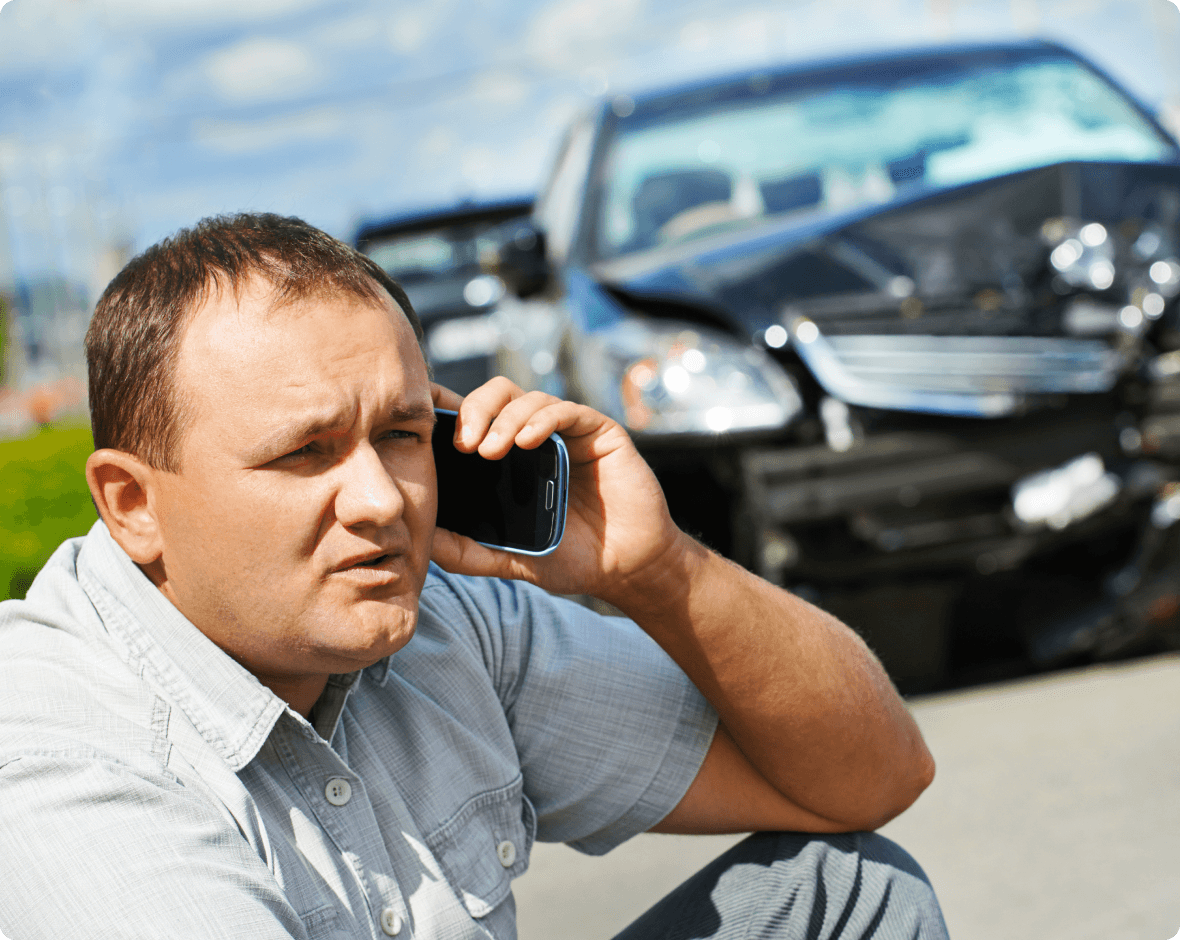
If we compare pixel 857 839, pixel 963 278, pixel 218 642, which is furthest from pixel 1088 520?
pixel 218 642

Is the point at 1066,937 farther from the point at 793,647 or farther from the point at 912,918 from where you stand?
the point at 793,647

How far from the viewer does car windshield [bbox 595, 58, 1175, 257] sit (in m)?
4.14

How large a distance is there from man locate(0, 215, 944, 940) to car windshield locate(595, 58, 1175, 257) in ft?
8.11

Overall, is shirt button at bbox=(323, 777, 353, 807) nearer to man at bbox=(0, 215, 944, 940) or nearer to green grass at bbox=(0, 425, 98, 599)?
man at bbox=(0, 215, 944, 940)

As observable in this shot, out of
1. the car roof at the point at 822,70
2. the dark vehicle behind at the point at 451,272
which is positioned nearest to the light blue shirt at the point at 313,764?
the car roof at the point at 822,70

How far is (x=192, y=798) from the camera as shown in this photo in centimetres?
120

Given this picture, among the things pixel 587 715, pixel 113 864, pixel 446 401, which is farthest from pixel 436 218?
pixel 113 864

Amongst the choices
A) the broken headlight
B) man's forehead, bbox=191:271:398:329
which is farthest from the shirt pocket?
the broken headlight

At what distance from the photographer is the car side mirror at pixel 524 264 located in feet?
13.9

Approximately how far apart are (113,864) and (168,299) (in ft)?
1.95

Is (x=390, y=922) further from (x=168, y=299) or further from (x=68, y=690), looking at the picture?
(x=168, y=299)

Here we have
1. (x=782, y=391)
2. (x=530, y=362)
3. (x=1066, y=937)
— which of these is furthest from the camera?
(x=530, y=362)

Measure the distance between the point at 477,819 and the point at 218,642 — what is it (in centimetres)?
40

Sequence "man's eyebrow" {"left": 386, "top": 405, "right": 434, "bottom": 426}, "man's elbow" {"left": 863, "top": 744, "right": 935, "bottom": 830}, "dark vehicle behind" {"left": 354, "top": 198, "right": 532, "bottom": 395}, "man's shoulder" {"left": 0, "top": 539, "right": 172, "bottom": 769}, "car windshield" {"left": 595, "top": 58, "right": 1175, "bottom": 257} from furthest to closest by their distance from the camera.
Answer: "dark vehicle behind" {"left": 354, "top": 198, "right": 532, "bottom": 395} → "car windshield" {"left": 595, "top": 58, "right": 1175, "bottom": 257} → "man's elbow" {"left": 863, "top": 744, "right": 935, "bottom": 830} → "man's eyebrow" {"left": 386, "top": 405, "right": 434, "bottom": 426} → "man's shoulder" {"left": 0, "top": 539, "right": 172, "bottom": 769}
